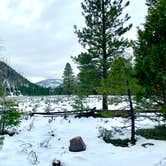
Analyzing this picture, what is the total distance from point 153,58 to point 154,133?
11.9ft

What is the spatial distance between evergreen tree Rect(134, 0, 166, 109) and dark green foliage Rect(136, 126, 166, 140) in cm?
144

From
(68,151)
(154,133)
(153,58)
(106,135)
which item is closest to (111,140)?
(106,135)

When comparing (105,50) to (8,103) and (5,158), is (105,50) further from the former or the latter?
(5,158)

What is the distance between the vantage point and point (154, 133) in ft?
48.9

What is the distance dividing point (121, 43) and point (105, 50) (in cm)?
141

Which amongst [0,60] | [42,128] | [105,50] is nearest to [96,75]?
[105,50]

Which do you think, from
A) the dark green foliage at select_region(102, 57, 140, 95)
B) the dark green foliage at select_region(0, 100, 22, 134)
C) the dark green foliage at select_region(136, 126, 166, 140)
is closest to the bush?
the dark green foliage at select_region(136, 126, 166, 140)

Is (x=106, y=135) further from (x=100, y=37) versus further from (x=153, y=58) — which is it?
(x=100, y=37)

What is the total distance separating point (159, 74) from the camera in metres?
13.3

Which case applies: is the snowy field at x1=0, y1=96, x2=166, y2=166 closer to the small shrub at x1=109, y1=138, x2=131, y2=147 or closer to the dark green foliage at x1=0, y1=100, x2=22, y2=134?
the small shrub at x1=109, y1=138, x2=131, y2=147

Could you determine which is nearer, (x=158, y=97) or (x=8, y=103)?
(x=158, y=97)

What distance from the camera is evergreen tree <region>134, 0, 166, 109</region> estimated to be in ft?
43.7

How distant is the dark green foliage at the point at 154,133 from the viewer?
554 inches

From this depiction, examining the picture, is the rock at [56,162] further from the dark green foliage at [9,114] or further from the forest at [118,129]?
the dark green foliage at [9,114]
